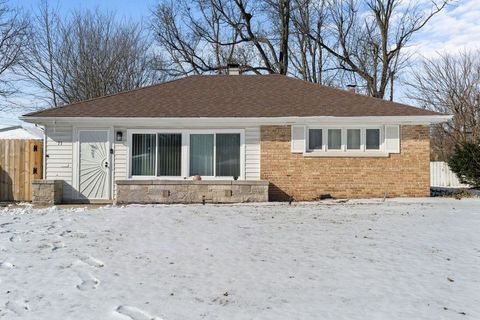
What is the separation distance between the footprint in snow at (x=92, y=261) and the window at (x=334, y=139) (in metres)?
9.02

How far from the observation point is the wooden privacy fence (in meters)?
14.6

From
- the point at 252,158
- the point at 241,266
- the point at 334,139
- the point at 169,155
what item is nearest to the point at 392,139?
the point at 334,139

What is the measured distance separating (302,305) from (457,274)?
2390mm

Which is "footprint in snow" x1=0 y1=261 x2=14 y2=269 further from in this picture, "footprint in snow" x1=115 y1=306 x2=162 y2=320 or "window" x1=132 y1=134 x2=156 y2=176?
"window" x1=132 y1=134 x2=156 y2=176

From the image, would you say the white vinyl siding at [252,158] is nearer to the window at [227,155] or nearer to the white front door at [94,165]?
the window at [227,155]

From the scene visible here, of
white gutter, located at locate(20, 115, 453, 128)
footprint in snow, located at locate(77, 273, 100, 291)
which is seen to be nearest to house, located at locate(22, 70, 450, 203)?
white gutter, located at locate(20, 115, 453, 128)

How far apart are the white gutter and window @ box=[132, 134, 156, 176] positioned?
443mm

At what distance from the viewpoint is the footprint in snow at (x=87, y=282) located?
17.7ft

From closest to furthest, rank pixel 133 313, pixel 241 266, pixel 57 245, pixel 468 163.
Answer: pixel 133 313 → pixel 241 266 → pixel 57 245 → pixel 468 163

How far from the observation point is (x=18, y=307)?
4.80m

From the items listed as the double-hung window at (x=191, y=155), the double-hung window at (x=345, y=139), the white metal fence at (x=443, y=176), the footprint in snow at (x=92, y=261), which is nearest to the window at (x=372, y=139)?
the double-hung window at (x=345, y=139)

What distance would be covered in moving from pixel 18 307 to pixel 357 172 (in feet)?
35.7

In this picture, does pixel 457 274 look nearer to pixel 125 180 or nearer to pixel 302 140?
pixel 302 140

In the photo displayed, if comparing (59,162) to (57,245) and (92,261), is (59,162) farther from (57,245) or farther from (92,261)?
(92,261)
